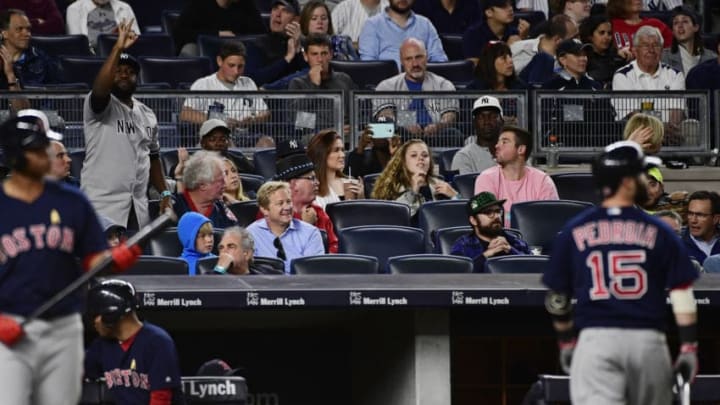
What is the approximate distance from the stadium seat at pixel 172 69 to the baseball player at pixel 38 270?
7.59m

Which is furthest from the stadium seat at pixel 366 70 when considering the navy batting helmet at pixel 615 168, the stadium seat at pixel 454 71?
the navy batting helmet at pixel 615 168

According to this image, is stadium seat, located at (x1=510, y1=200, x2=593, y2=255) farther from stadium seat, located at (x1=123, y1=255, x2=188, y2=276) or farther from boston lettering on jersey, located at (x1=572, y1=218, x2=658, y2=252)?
boston lettering on jersey, located at (x1=572, y1=218, x2=658, y2=252)

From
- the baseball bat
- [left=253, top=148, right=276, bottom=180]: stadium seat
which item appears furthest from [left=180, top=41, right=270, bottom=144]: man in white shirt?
the baseball bat

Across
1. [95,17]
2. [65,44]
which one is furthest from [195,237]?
[95,17]

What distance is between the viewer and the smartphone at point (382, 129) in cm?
1338

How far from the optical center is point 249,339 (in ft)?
36.5

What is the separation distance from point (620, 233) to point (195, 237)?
393cm

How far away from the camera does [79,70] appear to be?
14.8 metres

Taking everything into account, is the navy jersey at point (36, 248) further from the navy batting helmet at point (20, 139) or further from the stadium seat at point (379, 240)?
the stadium seat at point (379, 240)

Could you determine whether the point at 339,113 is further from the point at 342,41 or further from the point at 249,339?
the point at 249,339

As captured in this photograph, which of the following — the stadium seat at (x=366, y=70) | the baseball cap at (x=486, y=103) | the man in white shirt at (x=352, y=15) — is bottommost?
the baseball cap at (x=486, y=103)

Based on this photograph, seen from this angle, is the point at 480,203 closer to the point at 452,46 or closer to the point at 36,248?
the point at 36,248

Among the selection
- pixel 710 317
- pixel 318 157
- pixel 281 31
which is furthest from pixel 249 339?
pixel 281 31

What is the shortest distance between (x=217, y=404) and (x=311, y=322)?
2077mm
